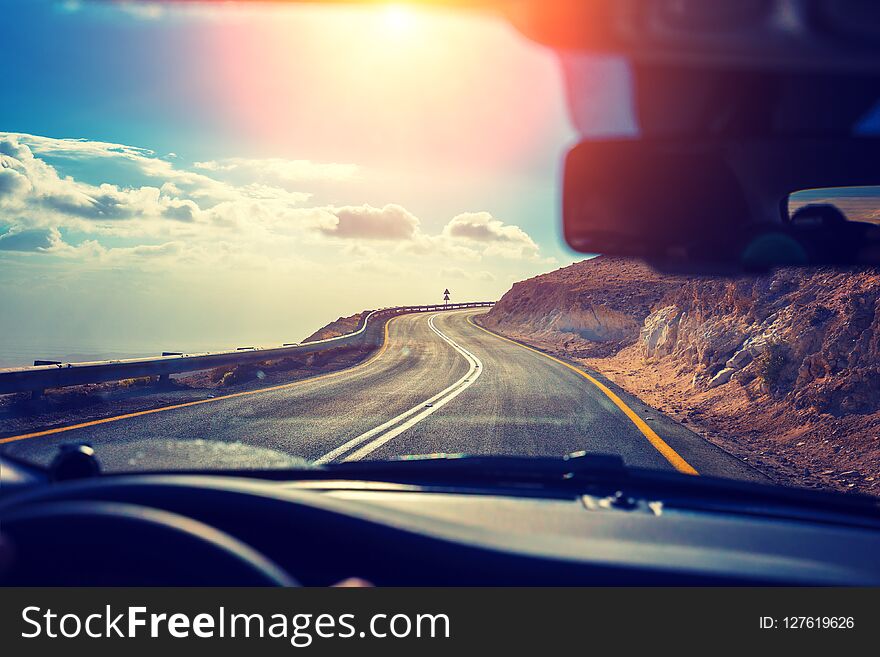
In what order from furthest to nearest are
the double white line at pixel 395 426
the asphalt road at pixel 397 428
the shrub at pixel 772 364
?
the shrub at pixel 772 364
the double white line at pixel 395 426
the asphalt road at pixel 397 428

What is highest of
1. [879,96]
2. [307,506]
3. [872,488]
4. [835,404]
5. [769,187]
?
[879,96]

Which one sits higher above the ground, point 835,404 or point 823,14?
point 823,14

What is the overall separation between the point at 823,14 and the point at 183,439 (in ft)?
25.0

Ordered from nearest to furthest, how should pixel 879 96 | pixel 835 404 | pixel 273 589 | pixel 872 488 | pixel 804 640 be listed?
1. pixel 273 589
2. pixel 804 640
3. pixel 879 96
4. pixel 872 488
5. pixel 835 404

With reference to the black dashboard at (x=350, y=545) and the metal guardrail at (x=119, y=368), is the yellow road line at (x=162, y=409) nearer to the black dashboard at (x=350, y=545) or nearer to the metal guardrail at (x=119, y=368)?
the metal guardrail at (x=119, y=368)

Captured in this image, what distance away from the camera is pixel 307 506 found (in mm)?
2164

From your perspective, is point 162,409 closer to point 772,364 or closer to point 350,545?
point 350,545

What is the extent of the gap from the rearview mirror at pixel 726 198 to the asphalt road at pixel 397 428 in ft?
10.3

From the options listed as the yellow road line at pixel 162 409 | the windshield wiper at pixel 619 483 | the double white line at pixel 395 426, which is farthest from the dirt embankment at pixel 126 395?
the windshield wiper at pixel 619 483

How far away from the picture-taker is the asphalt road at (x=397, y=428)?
22.9 ft

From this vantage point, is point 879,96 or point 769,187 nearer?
point 879,96

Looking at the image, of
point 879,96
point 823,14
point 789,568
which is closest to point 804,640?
point 789,568

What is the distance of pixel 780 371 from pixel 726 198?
8.17m

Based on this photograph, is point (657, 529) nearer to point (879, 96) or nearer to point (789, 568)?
point (789, 568)
